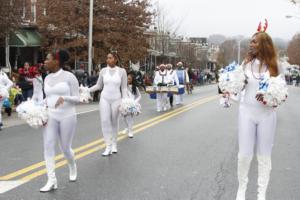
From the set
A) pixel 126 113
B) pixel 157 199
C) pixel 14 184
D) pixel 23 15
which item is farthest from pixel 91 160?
pixel 23 15

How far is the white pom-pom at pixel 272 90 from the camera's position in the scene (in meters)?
5.70

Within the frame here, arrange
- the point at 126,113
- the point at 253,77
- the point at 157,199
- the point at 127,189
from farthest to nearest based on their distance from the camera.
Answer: the point at 126,113
the point at 127,189
the point at 157,199
the point at 253,77

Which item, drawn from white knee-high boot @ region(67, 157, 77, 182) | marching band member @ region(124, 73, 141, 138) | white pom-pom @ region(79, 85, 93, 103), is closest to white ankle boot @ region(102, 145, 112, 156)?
white pom-pom @ region(79, 85, 93, 103)

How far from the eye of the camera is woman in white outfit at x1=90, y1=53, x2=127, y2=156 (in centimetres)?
974

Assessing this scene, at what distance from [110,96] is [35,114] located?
306 centimetres

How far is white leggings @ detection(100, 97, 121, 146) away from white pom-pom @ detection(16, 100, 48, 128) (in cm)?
274

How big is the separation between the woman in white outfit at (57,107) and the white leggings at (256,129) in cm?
235

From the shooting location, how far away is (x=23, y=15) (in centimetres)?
2334

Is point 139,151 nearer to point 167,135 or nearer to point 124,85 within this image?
point 124,85

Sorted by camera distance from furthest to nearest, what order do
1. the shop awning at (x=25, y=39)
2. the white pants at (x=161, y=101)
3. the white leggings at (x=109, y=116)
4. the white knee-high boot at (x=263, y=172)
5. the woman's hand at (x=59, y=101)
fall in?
1. the shop awning at (x=25, y=39)
2. the white pants at (x=161, y=101)
3. the white leggings at (x=109, y=116)
4. the woman's hand at (x=59, y=101)
5. the white knee-high boot at (x=263, y=172)

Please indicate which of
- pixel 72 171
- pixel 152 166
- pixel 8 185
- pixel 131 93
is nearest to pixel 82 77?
pixel 131 93

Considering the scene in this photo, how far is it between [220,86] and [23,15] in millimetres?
18619

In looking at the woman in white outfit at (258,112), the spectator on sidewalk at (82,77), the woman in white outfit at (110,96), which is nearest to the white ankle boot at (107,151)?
the woman in white outfit at (110,96)

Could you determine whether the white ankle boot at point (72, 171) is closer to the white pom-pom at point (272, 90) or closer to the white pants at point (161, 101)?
the white pom-pom at point (272, 90)
